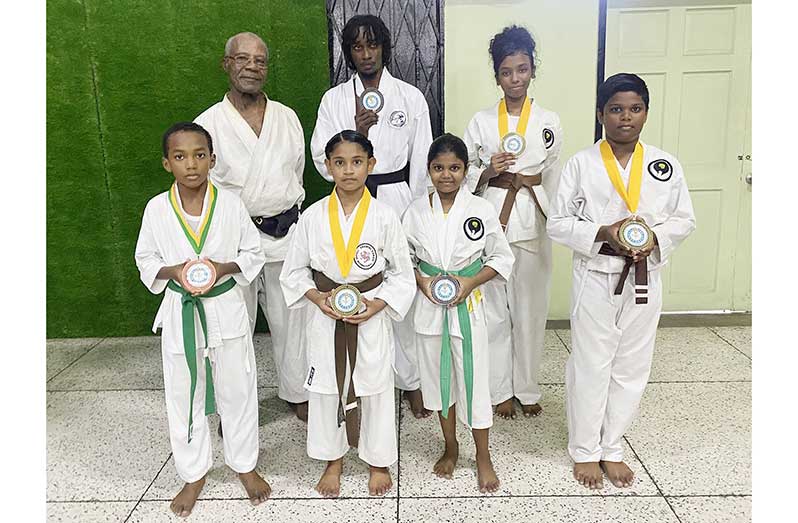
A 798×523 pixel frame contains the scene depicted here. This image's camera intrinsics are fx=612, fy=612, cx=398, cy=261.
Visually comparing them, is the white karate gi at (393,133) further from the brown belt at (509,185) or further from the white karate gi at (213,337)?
the white karate gi at (213,337)

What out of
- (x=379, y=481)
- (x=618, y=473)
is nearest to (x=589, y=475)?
(x=618, y=473)

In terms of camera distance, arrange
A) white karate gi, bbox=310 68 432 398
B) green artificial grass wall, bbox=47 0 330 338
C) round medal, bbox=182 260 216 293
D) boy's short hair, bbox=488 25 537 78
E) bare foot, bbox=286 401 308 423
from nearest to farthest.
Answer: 1. round medal, bbox=182 260 216 293
2. boy's short hair, bbox=488 25 537 78
3. white karate gi, bbox=310 68 432 398
4. bare foot, bbox=286 401 308 423
5. green artificial grass wall, bbox=47 0 330 338

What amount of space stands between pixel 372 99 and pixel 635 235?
132 cm

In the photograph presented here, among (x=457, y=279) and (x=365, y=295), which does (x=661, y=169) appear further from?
(x=365, y=295)

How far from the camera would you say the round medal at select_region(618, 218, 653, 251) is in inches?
83.4

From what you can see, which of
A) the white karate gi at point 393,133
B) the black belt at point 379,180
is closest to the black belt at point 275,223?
the white karate gi at point 393,133

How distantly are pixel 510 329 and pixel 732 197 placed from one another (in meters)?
2.28

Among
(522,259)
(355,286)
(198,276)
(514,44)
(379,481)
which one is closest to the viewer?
(198,276)

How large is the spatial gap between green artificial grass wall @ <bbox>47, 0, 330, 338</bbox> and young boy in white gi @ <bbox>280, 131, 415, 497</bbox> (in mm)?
1736

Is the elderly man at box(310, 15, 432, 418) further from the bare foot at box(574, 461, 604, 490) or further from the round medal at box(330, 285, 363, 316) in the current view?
the bare foot at box(574, 461, 604, 490)

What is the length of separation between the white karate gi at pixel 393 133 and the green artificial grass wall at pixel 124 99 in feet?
3.37

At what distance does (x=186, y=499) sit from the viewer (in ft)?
7.48

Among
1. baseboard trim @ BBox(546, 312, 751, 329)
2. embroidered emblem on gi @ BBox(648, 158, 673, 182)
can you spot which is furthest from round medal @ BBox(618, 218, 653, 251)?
baseboard trim @ BBox(546, 312, 751, 329)

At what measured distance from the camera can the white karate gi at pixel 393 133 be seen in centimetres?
285
